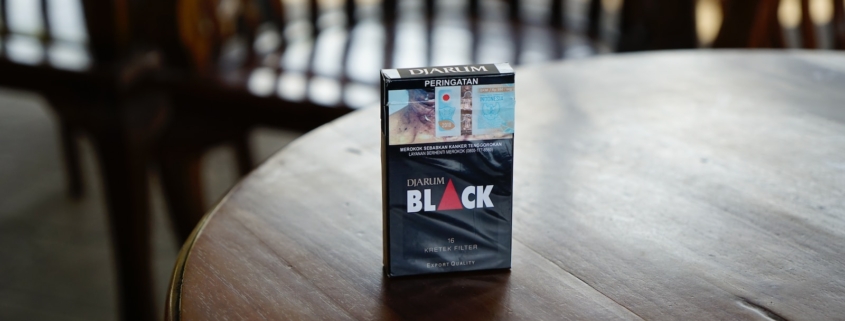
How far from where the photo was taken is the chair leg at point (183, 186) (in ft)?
5.54

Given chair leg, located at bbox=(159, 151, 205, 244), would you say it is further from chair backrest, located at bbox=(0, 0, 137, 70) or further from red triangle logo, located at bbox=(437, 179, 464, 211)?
red triangle logo, located at bbox=(437, 179, 464, 211)

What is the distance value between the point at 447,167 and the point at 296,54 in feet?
3.66

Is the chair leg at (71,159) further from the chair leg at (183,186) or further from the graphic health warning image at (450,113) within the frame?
the graphic health warning image at (450,113)

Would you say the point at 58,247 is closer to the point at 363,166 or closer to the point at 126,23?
the point at 126,23

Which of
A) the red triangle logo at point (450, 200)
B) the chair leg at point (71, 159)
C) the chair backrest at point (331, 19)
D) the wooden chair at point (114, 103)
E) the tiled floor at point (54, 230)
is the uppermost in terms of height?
the red triangle logo at point (450, 200)

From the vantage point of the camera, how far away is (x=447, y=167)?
637 millimetres

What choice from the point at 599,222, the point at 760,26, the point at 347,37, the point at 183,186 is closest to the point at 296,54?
the point at 347,37

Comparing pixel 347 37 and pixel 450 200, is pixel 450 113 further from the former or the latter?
pixel 347 37

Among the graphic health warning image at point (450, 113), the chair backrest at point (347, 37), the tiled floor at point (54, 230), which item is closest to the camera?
the graphic health warning image at point (450, 113)

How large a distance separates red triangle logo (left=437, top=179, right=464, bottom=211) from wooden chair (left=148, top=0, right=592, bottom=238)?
0.85 metres

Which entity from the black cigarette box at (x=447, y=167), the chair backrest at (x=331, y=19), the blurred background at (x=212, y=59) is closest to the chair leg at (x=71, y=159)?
the blurred background at (x=212, y=59)

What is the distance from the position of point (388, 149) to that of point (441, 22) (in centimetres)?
126

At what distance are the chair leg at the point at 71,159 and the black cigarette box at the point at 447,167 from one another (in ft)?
5.70

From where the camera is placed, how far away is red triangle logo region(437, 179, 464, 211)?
2.11ft
